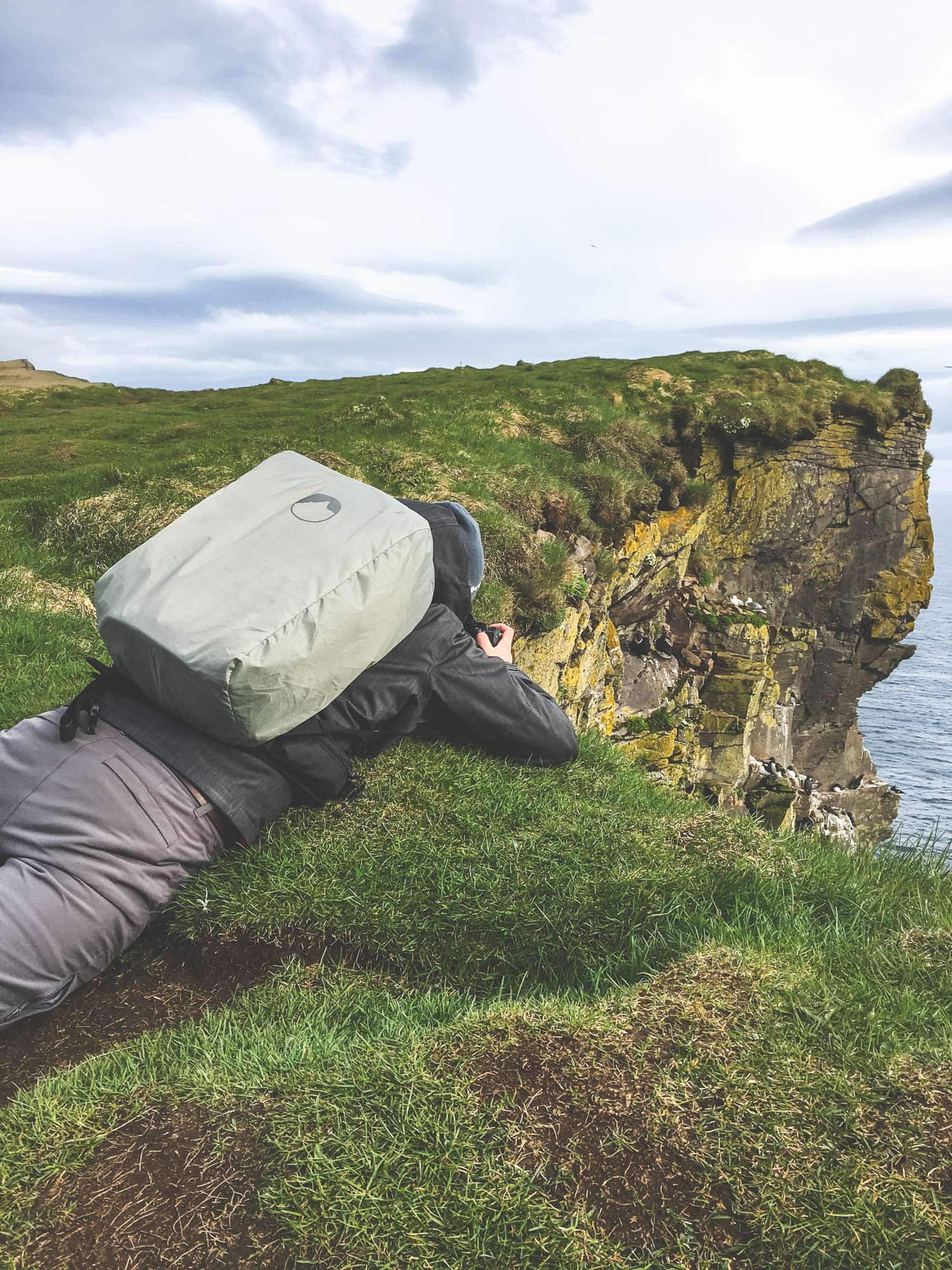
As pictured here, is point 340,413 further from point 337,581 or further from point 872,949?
point 872,949

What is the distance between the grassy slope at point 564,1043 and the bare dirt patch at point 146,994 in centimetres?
14

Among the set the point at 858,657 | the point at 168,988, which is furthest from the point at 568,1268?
the point at 858,657

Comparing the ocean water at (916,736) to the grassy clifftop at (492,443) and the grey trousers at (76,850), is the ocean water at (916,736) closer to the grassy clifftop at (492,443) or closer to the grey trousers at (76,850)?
the grassy clifftop at (492,443)

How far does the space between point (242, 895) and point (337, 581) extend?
2116 mm

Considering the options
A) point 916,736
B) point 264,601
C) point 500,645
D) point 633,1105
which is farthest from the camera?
point 916,736

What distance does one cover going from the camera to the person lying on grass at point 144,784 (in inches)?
157

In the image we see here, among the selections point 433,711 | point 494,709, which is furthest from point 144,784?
point 494,709

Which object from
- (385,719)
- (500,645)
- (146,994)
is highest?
(500,645)

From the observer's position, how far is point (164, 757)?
4367mm

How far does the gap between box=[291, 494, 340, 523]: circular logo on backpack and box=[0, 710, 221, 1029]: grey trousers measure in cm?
160

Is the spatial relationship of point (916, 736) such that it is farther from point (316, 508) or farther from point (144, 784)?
point (144, 784)

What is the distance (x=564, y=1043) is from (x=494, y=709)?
270 centimetres

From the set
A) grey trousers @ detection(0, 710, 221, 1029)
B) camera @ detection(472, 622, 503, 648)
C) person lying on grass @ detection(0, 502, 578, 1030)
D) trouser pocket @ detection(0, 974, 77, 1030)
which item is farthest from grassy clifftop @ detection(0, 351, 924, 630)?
trouser pocket @ detection(0, 974, 77, 1030)

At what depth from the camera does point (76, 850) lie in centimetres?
403
